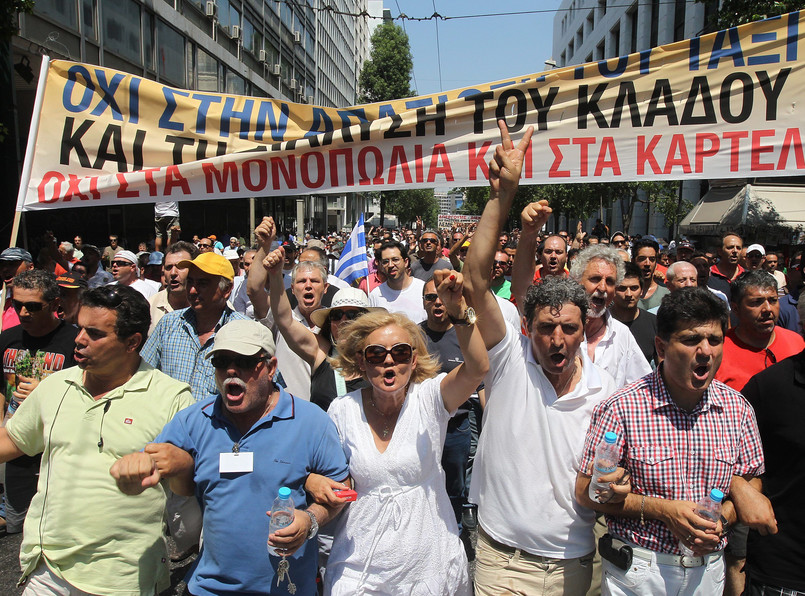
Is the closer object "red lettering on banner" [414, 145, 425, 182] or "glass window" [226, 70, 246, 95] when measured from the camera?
"red lettering on banner" [414, 145, 425, 182]

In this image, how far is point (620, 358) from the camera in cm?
344

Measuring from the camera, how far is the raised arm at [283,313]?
11.9 feet

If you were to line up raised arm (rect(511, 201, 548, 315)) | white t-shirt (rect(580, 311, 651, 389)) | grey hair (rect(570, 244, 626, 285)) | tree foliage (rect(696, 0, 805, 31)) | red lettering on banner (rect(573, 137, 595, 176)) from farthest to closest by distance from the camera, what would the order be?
tree foliage (rect(696, 0, 805, 31)) → grey hair (rect(570, 244, 626, 285)) → red lettering on banner (rect(573, 137, 595, 176)) → white t-shirt (rect(580, 311, 651, 389)) → raised arm (rect(511, 201, 548, 315))

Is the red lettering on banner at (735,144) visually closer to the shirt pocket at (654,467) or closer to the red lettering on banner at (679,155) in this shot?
the red lettering on banner at (679,155)

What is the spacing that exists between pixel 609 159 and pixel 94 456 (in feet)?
10.8

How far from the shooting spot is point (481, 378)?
247 cm

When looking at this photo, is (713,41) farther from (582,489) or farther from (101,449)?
(101,449)

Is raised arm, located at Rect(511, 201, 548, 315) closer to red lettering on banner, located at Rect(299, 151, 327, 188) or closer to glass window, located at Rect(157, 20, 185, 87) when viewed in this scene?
red lettering on banner, located at Rect(299, 151, 327, 188)

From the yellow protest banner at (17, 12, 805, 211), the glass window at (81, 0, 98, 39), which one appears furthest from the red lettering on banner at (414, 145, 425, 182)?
the glass window at (81, 0, 98, 39)

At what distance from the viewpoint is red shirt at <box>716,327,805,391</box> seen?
3.39 meters

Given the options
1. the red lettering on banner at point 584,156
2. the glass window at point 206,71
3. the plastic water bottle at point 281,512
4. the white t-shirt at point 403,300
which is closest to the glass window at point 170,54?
the glass window at point 206,71

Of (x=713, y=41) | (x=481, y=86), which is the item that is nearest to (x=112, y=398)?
(x=481, y=86)

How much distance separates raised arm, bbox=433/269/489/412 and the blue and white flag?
17.6 feet

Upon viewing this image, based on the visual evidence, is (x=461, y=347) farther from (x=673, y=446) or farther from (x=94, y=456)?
(x=94, y=456)
